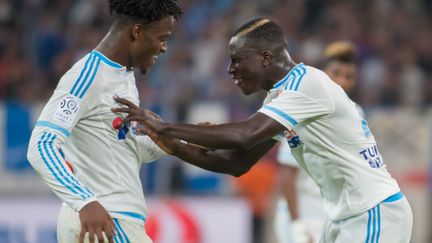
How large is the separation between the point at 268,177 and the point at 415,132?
1.59 meters

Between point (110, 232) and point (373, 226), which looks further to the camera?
point (373, 226)

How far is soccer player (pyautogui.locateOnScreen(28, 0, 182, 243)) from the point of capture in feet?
14.6

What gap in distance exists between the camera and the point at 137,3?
474 cm

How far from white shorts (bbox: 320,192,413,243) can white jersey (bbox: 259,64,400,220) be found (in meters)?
0.04

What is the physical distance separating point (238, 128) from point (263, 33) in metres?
0.55

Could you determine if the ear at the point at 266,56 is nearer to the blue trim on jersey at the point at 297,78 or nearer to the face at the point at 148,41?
the blue trim on jersey at the point at 297,78

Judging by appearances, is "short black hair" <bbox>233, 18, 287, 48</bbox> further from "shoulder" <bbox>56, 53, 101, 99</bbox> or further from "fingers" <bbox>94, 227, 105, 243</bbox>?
"fingers" <bbox>94, 227, 105, 243</bbox>

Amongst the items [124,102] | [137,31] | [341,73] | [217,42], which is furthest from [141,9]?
[217,42]

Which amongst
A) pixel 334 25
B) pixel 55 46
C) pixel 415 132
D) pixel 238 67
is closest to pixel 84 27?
pixel 55 46

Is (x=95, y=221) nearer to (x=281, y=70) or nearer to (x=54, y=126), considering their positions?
(x=54, y=126)

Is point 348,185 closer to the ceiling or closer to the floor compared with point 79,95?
closer to the floor

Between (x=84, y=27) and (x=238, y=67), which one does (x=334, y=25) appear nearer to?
(x=84, y=27)

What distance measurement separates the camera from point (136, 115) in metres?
4.68

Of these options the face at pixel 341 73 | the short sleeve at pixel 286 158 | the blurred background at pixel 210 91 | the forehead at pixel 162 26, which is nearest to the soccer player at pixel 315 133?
the forehead at pixel 162 26
